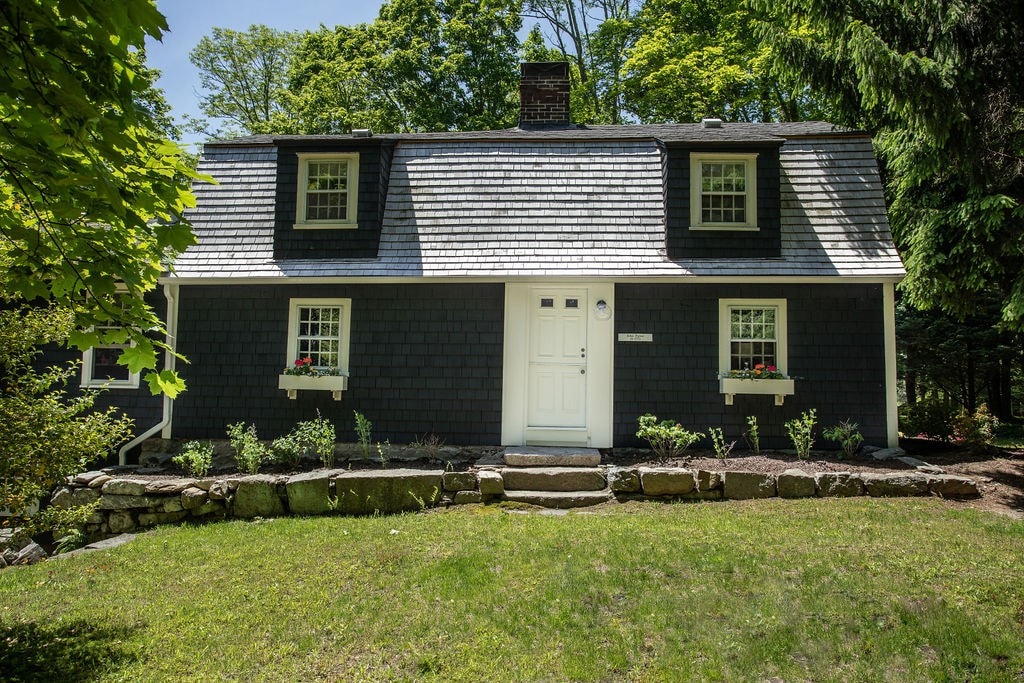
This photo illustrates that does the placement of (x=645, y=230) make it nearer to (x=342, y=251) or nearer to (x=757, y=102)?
(x=342, y=251)

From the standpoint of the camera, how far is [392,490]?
7488mm

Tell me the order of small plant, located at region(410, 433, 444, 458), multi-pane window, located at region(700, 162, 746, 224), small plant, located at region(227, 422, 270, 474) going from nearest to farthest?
small plant, located at region(227, 422, 270, 474) → small plant, located at region(410, 433, 444, 458) → multi-pane window, located at region(700, 162, 746, 224)

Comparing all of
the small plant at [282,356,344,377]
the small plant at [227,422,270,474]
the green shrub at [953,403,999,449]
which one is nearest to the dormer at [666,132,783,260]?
the green shrub at [953,403,999,449]

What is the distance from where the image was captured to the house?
9477mm

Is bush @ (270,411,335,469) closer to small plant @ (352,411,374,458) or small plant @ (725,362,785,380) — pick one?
small plant @ (352,411,374,458)

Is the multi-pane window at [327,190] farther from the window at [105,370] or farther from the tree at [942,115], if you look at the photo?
the tree at [942,115]

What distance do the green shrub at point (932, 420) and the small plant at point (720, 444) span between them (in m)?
4.47

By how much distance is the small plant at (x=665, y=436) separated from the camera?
8.75 m

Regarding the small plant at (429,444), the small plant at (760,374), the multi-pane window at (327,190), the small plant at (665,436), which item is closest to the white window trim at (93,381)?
the multi-pane window at (327,190)

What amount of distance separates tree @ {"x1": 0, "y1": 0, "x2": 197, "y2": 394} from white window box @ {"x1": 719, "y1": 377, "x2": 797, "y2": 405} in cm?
734

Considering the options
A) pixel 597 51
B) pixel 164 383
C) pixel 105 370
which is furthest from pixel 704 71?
pixel 164 383

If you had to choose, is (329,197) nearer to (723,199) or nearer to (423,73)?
(723,199)

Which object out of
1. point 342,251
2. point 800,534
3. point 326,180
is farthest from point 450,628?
point 326,180

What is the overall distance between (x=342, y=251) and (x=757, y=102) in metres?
15.3
